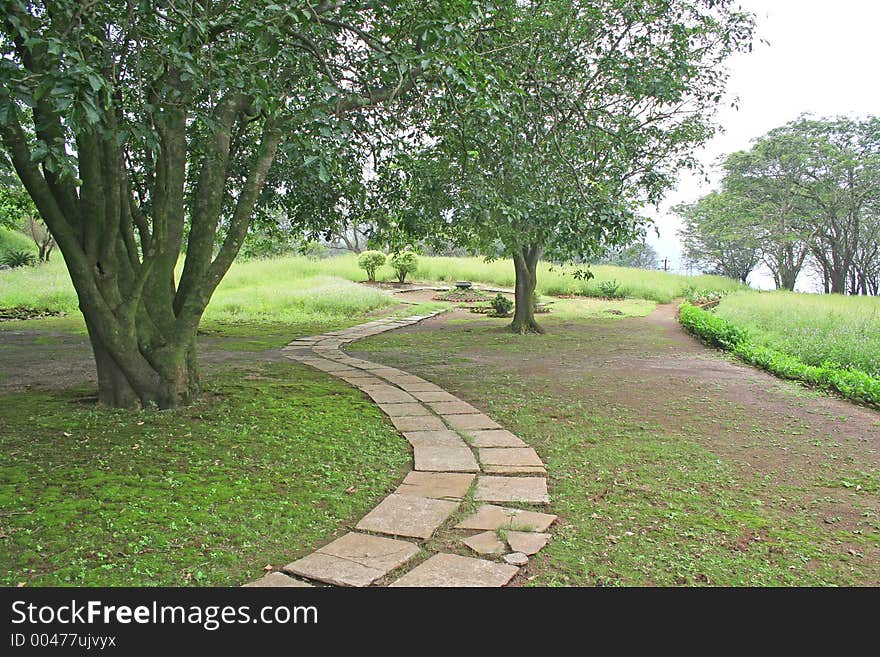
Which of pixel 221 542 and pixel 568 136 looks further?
pixel 568 136

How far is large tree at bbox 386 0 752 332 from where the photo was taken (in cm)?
504

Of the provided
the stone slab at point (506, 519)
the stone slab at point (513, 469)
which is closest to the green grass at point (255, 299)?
the stone slab at point (513, 469)

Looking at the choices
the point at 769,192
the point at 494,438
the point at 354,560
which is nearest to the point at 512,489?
the point at 494,438

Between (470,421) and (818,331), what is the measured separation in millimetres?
7603

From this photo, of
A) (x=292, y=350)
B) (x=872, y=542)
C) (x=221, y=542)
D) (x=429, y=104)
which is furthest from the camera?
(x=292, y=350)

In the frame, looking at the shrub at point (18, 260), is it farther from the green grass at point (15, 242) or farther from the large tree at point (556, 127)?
the large tree at point (556, 127)

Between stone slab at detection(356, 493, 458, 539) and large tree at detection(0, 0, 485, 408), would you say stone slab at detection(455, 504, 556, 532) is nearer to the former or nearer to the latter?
stone slab at detection(356, 493, 458, 539)

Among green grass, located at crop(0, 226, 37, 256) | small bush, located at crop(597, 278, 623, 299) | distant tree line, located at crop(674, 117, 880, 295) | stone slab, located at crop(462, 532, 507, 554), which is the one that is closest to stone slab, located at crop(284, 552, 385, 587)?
stone slab, located at crop(462, 532, 507, 554)

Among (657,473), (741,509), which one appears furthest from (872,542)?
(657,473)

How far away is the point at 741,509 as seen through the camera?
3035mm

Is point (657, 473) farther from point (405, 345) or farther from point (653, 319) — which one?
point (653, 319)

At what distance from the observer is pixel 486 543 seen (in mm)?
2557

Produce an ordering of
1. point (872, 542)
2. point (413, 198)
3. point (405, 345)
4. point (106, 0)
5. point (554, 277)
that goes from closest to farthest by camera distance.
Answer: point (872, 542), point (106, 0), point (413, 198), point (405, 345), point (554, 277)

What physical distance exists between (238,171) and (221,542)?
4578 millimetres
